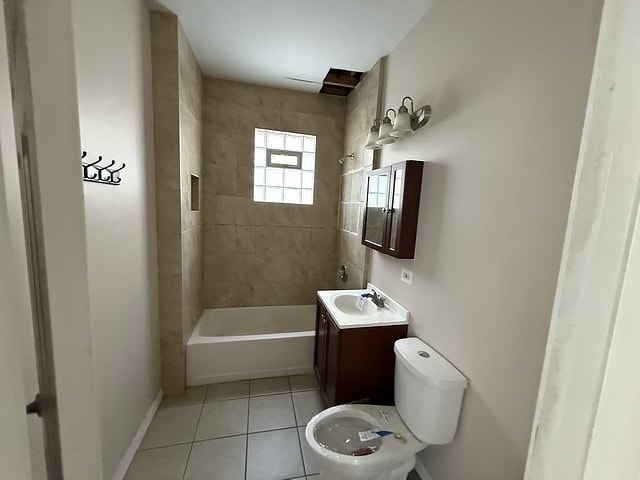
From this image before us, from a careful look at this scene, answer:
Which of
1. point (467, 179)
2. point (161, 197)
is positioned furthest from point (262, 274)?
point (467, 179)

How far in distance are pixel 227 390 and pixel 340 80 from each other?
115 inches

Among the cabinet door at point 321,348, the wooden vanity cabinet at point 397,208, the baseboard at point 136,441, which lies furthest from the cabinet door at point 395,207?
the baseboard at point 136,441

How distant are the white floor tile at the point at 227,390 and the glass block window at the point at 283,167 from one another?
1.78 metres

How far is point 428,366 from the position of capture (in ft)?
4.35

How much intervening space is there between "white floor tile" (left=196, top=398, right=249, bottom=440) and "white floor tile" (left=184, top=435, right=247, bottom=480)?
0.18ft

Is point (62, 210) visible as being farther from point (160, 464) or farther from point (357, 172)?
point (357, 172)

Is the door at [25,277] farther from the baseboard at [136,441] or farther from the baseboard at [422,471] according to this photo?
the baseboard at [422,471]

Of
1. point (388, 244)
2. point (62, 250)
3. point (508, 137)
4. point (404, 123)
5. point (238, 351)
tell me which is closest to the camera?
point (62, 250)

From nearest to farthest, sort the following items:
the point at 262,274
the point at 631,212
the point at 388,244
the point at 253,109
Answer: the point at 631,212 < the point at 388,244 < the point at 253,109 < the point at 262,274

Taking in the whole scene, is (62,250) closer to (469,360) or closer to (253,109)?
(469,360)

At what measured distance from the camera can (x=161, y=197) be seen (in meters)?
1.91

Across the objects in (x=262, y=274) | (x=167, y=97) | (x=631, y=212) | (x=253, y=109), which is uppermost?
(x=253, y=109)

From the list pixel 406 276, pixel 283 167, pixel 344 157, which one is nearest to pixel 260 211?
pixel 283 167

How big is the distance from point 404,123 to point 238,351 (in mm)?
2138
